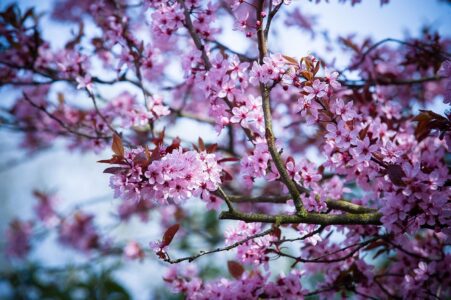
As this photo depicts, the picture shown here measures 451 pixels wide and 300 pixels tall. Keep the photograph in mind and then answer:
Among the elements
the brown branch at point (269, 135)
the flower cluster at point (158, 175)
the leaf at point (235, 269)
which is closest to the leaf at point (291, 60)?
the brown branch at point (269, 135)

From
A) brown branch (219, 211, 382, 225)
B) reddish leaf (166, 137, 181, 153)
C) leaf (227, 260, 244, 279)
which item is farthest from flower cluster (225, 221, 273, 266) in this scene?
reddish leaf (166, 137, 181, 153)

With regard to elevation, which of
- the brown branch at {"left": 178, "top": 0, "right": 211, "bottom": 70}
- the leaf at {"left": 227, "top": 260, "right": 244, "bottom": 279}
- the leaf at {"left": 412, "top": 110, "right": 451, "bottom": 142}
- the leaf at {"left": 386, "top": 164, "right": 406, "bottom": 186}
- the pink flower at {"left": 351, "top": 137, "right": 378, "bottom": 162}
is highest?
the brown branch at {"left": 178, "top": 0, "right": 211, "bottom": 70}

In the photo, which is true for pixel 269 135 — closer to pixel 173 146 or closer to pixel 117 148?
pixel 173 146

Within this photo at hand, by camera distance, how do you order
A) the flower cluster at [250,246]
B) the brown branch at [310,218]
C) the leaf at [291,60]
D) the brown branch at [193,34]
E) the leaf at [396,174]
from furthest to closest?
the brown branch at [193,34] → the flower cluster at [250,246] → the leaf at [291,60] → the brown branch at [310,218] → the leaf at [396,174]

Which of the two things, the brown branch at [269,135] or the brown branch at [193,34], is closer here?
the brown branch at [269,135]

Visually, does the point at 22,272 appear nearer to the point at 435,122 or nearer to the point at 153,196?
the point at 153,196

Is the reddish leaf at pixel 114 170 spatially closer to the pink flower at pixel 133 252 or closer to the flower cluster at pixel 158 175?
the flower cluster at pixel 158 175

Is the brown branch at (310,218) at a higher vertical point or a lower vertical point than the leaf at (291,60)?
lower

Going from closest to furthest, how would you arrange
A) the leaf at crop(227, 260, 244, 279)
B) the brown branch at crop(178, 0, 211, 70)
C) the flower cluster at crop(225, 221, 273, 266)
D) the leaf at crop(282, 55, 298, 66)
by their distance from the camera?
the leaf at crop(282, 55, 298, 66) → the flower cluster at crop(225, 221, 273, 266) → the brown branch at crop(178, 0, 211, 70) → the leaf at crop(227, 260, 244, 279)

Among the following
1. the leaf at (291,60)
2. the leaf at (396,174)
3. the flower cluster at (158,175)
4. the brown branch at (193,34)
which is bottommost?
the leaf at (396,174)

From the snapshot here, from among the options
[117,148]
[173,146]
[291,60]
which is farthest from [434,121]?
[117,148]

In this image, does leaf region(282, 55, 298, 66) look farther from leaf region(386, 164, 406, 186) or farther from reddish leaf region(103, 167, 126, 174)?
reddish leaf region(103, 167, 126, 174)

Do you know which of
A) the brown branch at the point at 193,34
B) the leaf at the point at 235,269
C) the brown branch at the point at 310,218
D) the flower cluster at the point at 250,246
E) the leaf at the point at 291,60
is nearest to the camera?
the brown branch at the point at 310,218

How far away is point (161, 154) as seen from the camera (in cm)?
199
